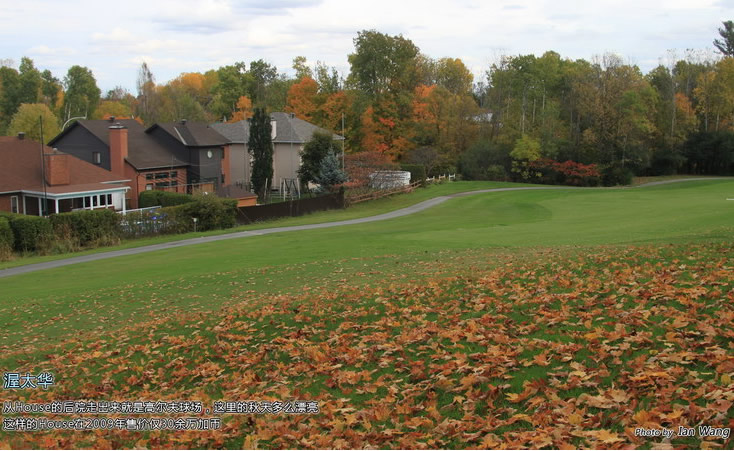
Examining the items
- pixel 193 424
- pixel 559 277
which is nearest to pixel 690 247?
pixel 559 277

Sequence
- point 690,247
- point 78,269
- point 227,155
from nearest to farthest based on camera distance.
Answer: point 690,247, point 78,269, point 227,155

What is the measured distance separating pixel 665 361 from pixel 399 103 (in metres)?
72.8

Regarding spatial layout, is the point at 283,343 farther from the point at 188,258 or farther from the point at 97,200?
the point at 97,200

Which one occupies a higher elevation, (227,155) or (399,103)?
(399,103)

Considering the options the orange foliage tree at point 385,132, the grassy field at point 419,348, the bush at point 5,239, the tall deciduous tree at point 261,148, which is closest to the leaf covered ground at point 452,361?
the grassy field at point 419,348

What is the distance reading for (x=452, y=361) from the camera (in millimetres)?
8781

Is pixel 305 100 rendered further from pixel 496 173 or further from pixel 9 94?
pixel 9 94

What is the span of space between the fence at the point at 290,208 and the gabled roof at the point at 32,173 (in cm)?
1197

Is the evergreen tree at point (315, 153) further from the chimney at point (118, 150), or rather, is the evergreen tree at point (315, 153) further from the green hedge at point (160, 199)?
the chimney at point (118, 150)

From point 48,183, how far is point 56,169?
49.0 inches

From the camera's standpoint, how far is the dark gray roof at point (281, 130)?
68881 millimetres

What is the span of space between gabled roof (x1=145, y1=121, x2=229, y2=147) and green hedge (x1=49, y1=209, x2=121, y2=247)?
24116 millimetres

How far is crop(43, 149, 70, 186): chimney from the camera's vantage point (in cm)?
4706

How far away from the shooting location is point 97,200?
49781 millimetres
